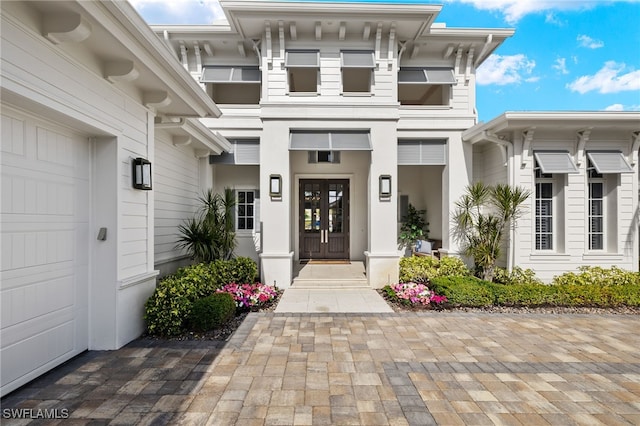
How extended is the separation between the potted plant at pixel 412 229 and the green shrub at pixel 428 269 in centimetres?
182

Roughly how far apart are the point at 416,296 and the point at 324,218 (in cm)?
388

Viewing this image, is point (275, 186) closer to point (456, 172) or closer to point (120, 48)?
point (120, 48)

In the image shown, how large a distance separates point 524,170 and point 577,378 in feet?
14.8

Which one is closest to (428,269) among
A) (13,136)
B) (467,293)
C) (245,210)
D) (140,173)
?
(467,293)

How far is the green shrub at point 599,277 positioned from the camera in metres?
5.95

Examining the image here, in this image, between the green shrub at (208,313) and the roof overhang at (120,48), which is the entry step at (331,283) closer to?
the green shrub at (208,313)

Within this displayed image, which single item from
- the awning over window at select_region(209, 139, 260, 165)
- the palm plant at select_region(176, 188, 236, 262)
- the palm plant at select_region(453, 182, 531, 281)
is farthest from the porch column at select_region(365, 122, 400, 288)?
the palm plant at select_region(176, 188, 236, 262)

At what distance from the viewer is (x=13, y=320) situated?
2693 millimetres

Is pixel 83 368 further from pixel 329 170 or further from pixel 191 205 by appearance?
pixel 329 170

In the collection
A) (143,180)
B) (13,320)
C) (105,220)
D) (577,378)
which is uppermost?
(143,180)

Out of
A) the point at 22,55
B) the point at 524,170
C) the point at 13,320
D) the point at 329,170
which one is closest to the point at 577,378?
the point at 524,170

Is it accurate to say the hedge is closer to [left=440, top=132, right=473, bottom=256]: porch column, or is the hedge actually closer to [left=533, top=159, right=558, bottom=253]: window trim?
[left=533, top=159, right=558, bottom=253]: window trim

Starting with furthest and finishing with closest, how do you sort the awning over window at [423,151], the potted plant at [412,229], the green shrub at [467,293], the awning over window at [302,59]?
the potted plant at [412,229], the awning over window at [423,151], the awning over window at [302,59], the green shrub at [467,293]

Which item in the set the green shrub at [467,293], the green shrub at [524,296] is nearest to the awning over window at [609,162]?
the green shrub at [524,296]
